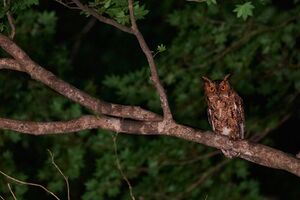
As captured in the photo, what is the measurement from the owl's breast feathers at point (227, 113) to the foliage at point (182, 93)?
0.98m

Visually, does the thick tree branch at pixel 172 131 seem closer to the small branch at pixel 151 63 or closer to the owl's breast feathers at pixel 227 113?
the small branch at pixel 151 63

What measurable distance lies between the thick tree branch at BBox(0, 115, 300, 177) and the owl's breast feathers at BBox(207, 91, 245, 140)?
1346mm

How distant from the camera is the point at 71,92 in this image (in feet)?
10.7

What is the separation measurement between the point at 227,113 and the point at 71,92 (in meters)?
1.71

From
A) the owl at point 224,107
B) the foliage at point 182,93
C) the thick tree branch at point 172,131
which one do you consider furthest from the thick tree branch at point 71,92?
the foliage at point 182,93

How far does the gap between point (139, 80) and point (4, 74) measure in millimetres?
1205

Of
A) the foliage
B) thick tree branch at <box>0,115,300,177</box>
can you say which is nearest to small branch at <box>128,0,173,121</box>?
thick tree branch at <box>0,115,300,177</box>

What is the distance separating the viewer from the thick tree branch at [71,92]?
3.25 meters

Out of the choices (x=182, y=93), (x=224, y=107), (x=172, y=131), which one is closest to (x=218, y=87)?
(x=224, y=107)

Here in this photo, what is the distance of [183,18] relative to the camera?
244 inches

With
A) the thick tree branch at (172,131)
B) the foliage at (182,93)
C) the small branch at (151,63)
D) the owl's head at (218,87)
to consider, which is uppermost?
the foliage at (182,93)

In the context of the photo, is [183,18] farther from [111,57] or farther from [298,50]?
[111,57]

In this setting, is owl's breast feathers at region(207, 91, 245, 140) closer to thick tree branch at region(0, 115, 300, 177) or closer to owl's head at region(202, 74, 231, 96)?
owl's head at region(202, 74, 231, 96)

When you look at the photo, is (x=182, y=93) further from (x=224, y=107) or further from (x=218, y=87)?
(x=218, y=87)
